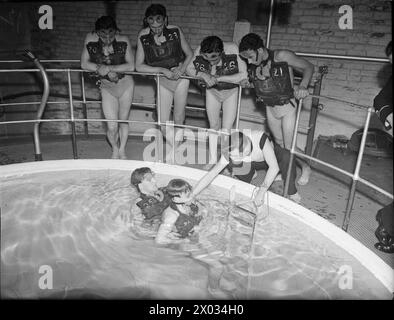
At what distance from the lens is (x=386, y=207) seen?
2.98 m

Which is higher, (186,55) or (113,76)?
(186,55)

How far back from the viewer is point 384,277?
2584 mm

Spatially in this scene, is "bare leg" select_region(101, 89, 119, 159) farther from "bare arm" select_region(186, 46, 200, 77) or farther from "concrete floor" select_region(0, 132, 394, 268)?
"bare arm" select_region(186, 46, 200, 77)

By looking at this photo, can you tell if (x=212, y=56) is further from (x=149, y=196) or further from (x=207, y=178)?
(x=149, y=196)

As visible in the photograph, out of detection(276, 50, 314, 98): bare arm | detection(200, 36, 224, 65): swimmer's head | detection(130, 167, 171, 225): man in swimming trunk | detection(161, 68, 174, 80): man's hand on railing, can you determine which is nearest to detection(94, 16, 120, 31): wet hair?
detection(161, 68, 174, 80): man's hand on railing

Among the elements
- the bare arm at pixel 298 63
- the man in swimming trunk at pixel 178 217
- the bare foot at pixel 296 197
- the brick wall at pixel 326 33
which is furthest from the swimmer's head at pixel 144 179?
the brick wall at pixel 326 33

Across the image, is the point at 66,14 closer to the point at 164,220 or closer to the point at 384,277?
the point at 164,220

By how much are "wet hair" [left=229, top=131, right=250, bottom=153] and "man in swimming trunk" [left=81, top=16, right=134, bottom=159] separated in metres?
1.60

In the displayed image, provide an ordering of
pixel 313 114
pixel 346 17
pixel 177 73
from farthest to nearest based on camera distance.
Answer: pixel 346 17
pixel 313 114
pixel 177 73

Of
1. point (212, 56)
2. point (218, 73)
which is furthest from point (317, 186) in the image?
point (212, 56)

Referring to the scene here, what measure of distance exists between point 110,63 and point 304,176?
2768 mm

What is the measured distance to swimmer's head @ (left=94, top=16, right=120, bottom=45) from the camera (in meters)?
3.66
